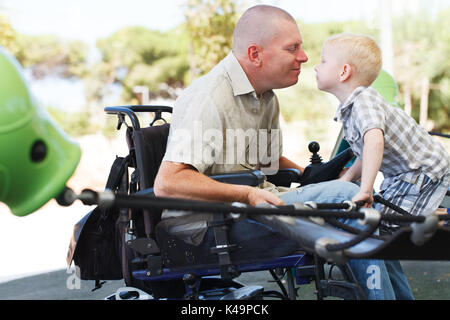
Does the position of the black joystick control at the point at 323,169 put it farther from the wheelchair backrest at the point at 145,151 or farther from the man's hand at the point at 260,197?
the man's hand at the point at 260,197

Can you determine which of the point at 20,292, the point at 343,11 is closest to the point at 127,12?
the point at 343,11

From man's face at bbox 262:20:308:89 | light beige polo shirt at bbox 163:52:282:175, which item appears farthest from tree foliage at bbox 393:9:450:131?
light beige polo shirt at bbox 163:52:282:175

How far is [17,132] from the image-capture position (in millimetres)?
1243

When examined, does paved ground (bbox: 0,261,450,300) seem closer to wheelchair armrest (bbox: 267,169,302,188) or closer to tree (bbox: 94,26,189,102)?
wheelchair armrest (bbox: 267,169,302,188)

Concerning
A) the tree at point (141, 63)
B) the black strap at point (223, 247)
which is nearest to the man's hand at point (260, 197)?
the black strap at point (223, 247)

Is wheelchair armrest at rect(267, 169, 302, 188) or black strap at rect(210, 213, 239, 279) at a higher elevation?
wheelchair armrest at rect(267, 169, 302, 188)

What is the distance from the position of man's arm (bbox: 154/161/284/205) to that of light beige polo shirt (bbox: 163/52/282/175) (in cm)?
5

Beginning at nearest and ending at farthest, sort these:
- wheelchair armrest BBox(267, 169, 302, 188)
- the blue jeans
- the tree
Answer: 1. the blue jeans
2. wheelchair armrest BBox(267, 169, 302, 188)
3. the tree

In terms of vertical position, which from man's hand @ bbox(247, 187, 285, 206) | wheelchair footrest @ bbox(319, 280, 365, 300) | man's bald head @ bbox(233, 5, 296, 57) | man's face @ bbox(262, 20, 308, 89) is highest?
man's bald head @ bbox(233, 5, 296, 57)

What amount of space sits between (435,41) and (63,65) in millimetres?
7704

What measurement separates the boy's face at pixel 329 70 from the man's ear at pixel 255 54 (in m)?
0.28

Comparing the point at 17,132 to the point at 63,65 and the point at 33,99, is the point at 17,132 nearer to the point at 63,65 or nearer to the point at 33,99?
the point at 33,99

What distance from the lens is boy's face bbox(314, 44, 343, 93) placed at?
2.49 meters

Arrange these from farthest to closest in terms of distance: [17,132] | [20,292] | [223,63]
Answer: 1. [20,292]
2. [223,63]
3. [17,132]
